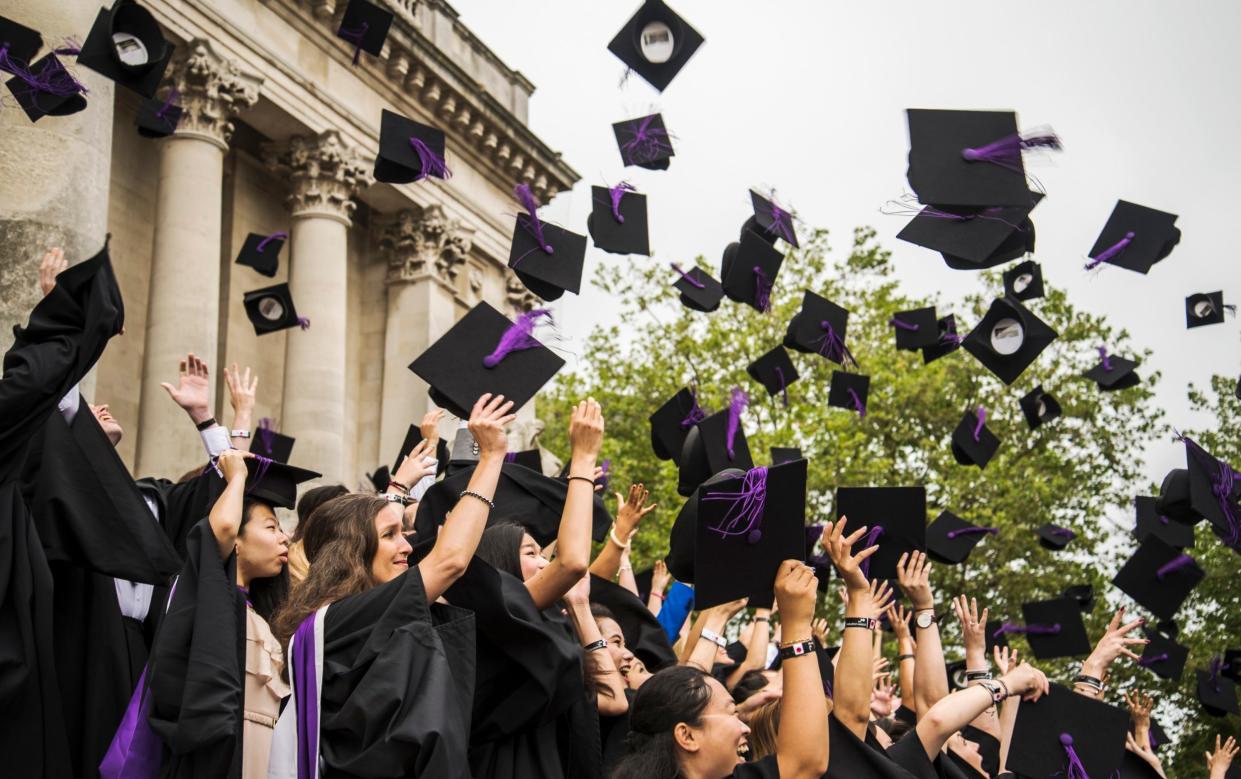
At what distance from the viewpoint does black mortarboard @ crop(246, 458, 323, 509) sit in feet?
16.7

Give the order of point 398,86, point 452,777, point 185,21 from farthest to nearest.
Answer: point 398,86 → point 185,21 → point 452,777

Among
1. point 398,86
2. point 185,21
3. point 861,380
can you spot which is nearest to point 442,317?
point 398,86

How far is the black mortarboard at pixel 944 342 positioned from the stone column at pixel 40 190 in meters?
7.12

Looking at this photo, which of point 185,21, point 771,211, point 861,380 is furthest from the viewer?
point 185,21

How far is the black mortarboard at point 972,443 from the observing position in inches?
483

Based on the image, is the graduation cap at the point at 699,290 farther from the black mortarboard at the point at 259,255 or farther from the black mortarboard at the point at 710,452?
the black mortarboard at the point at 259,255

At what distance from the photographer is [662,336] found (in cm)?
3067

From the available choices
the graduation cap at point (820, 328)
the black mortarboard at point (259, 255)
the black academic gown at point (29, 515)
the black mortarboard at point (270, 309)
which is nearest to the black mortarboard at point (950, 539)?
the graduation cap at point (820, 328)

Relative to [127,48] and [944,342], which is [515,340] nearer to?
[127,48]

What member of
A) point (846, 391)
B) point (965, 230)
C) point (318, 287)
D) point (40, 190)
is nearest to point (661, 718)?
point (965, 230)

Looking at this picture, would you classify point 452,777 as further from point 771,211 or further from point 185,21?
point 185,21

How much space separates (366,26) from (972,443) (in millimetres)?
6833

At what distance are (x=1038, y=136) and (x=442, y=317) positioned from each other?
48.5 feet

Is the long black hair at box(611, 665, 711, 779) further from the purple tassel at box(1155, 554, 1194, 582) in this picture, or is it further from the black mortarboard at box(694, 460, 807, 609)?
the purple tassel at box(1155, 554, 1194, 582)
